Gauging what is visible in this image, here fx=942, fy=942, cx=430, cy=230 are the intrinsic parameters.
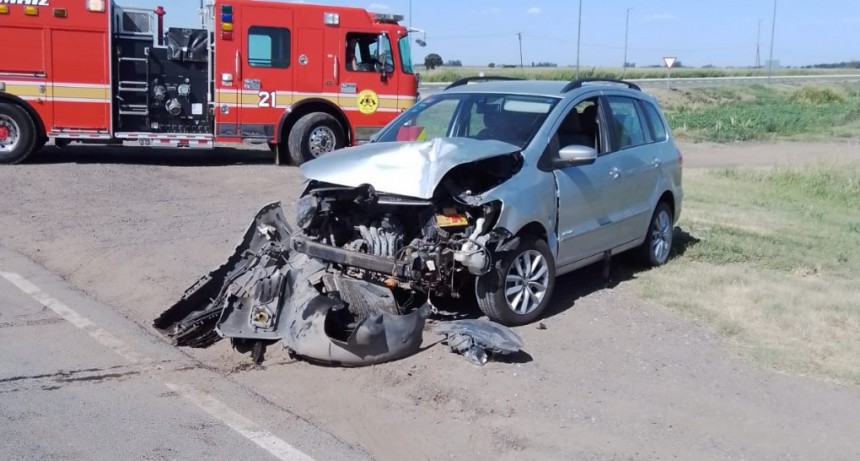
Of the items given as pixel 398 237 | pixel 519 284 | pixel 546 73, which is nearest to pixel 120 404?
pixel 398 237

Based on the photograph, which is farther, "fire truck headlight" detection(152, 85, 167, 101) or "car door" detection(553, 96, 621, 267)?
"fire truck headlight" detection(152, 85, 167, 101)

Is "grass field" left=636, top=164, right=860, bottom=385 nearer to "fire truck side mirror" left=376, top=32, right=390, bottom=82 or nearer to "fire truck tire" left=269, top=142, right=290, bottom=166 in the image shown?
"fire truck side mirror" left=376, top=32, right=390, bottom=82

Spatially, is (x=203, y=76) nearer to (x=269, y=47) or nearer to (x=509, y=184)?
(x=269, y=47)

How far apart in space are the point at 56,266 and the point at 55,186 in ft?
14.9

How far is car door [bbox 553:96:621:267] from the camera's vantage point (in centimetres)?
774

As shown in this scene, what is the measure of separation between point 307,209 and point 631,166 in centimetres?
326

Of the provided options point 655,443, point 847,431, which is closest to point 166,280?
point 655,443

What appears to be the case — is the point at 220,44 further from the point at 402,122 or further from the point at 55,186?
the point at 402,122

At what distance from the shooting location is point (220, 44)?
16188 mm

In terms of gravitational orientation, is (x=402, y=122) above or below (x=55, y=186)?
above

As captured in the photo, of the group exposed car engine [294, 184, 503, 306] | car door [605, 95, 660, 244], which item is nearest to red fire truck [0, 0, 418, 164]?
car door [605, 95, 660, 244]

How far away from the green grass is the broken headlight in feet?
80.6

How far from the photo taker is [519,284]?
23.8 feet

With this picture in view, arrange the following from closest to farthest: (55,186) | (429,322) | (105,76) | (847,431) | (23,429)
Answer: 1. (23,429)
2. (847,431)
3. (429,322)
4. (55,186)
5. (105,76)
